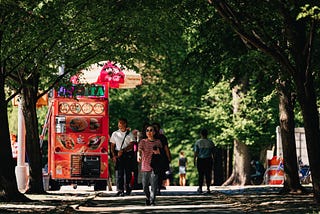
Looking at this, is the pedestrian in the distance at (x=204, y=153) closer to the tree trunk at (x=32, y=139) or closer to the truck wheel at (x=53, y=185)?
the tree trunk at (x=32, y=139)

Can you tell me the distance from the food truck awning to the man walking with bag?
2.51 metres

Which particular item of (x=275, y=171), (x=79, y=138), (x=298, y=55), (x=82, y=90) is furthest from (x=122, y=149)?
(x=275, y=171)

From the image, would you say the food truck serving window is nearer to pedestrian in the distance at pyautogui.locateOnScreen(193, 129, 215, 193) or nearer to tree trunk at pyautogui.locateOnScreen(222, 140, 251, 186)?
pedestrian in the distance at pyautogui.locateOnScreen(193, 129, 215, 193)

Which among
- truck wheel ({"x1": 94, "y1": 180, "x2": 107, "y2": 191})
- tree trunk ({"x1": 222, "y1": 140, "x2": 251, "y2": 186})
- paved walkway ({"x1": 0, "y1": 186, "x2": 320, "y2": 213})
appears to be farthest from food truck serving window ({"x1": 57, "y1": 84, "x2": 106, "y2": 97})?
tree trunk ({"x1": 222, "y1": 140, "x2": 251, "y2": 186})

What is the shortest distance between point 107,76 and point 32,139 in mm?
3118

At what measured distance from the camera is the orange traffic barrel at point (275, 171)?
45125 mm

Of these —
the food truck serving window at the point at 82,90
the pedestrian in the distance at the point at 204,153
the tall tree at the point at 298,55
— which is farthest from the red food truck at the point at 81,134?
the tall tree at the point at 298,55

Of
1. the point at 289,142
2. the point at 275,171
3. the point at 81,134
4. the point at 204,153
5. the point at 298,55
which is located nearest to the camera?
the point at 298,55

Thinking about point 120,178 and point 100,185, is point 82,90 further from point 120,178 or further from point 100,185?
point 100,185

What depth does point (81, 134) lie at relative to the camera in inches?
1385

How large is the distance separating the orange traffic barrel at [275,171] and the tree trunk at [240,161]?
3.05 ft

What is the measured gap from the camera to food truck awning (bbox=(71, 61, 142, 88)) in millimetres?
31875

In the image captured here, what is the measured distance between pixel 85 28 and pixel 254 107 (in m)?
19.3

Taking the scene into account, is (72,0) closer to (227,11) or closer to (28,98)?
(227,11)
